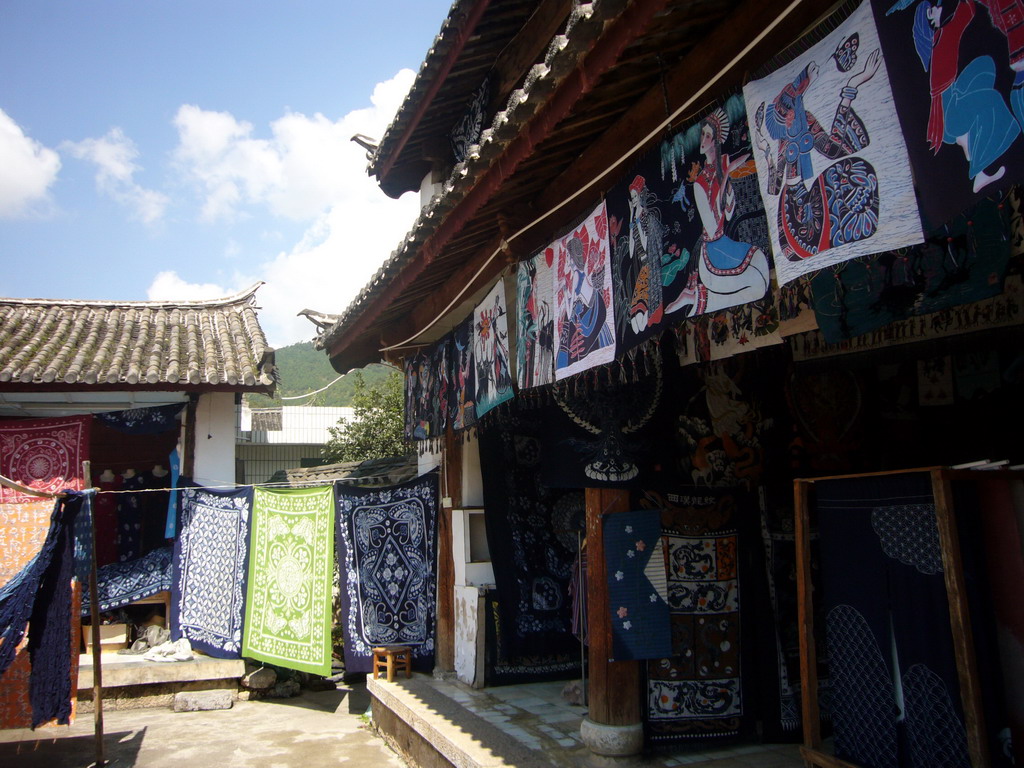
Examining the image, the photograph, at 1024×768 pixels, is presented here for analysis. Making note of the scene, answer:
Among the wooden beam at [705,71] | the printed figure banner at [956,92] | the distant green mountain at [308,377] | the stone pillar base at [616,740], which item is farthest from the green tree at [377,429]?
the distant green mountain at [308,377]

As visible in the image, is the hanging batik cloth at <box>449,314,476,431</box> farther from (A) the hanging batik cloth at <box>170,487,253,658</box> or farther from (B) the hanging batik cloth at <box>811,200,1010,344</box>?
(B) the hanging batik cloth at <box>811,200,1010,344</box>

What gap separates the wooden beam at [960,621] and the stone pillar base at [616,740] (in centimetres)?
232

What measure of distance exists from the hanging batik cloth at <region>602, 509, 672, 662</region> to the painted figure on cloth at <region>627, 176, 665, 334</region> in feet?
6.08

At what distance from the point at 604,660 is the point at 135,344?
29.6 ft

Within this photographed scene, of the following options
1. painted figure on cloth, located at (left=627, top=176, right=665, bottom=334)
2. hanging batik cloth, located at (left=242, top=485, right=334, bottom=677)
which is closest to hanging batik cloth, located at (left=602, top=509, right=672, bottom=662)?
painted figure on cloth, located at (left=627, top=176, right=665, bottom=334)

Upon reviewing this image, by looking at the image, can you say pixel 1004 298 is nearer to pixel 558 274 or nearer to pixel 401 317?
pixel 558 274

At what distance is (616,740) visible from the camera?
5.11m

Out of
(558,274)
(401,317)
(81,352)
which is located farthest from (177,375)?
(558,274)

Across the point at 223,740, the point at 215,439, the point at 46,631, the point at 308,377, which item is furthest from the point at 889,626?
the point at 308,377

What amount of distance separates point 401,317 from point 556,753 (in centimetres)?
495

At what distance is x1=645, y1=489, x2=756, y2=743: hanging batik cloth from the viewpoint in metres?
5.43

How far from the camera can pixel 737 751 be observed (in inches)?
215

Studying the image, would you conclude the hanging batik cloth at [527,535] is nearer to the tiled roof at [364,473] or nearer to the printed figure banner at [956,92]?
the tiled roof at [364,473]

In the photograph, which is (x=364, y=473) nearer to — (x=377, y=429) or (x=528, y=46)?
(x=377, y=429)
